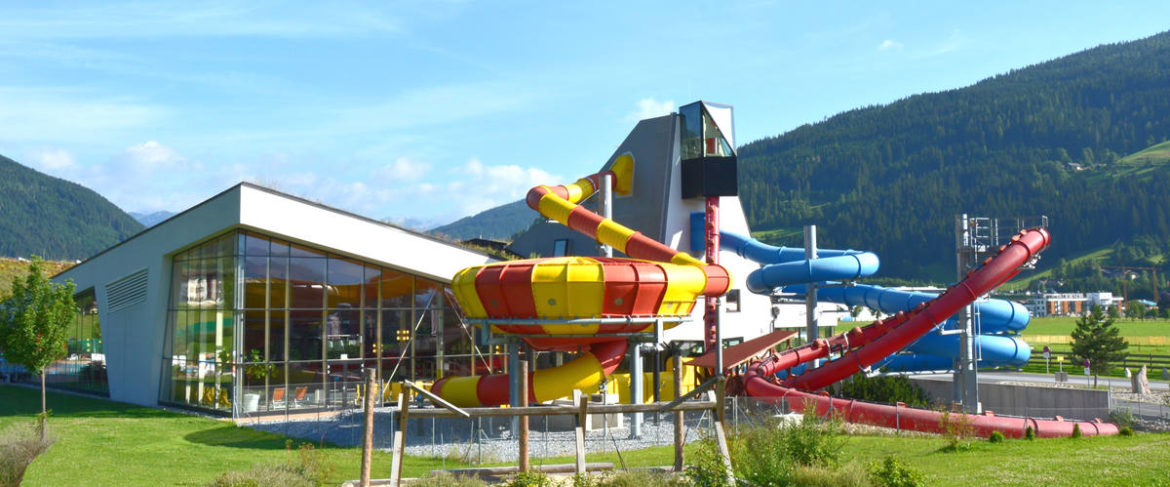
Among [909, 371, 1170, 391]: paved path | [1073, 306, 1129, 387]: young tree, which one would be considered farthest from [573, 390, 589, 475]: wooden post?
[1073, 306, 1129, 387]: young tree

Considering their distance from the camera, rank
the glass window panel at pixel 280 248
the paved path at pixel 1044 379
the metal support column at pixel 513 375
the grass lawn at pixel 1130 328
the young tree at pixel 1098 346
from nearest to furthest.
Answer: the metal support column at pixel 513 375 → the glass window panel at pixel 280 248 → the paved path at pixel 1044 379 → the young tree at pixel 1098 346 → the grass lawn at pixel 1130 328

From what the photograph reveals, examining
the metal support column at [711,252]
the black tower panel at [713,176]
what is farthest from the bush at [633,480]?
the black tower panel at [713,176]

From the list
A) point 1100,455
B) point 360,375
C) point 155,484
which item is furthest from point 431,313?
point 1100,455

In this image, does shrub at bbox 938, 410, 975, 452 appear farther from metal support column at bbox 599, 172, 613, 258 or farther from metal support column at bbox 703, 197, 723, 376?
metal support column at bbox 599, 172, 613, 258

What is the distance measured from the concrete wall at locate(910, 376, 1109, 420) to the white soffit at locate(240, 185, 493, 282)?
19.1 m

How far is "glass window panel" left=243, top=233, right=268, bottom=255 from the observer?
3142 centimetres

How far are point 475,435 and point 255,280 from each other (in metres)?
10.3

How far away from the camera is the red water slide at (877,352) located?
26.2 m

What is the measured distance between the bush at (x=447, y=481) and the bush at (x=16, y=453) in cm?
670

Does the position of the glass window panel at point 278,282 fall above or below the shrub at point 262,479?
above

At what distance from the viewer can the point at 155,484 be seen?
17578 millimetres

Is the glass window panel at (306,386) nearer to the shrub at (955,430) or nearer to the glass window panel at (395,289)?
the glass window panel at (395,289)

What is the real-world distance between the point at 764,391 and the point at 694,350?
303 inches

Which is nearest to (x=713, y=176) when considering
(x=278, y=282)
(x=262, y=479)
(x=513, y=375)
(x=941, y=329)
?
(x=941, y=329)
